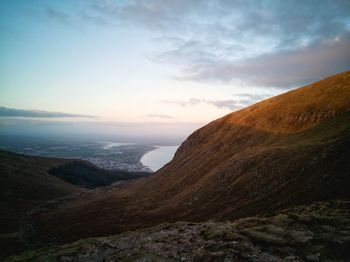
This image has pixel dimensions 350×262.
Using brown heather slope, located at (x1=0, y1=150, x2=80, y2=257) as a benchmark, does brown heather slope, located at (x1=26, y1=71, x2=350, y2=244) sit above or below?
above

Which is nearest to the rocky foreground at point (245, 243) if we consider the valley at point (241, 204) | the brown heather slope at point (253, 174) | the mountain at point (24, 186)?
the valley at point (241, 204)

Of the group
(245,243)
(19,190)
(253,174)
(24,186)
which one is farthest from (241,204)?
(24,186)

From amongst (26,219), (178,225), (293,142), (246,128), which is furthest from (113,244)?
(246,128)

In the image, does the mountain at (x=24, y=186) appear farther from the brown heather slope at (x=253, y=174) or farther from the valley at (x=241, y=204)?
the brown heather slope at (x=253, y=174)

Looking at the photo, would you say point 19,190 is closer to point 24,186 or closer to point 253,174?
point 24,186

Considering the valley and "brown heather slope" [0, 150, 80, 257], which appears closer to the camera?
the valley

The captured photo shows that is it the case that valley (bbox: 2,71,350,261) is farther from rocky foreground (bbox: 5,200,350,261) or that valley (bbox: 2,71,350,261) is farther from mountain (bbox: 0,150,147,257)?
mountain (bbox: 0,150,147,257)

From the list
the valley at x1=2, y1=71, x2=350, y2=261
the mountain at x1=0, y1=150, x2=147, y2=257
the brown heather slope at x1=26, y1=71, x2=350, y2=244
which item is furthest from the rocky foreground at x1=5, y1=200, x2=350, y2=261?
the mountain at x1=0, y1=150, x2=147, y2=257
